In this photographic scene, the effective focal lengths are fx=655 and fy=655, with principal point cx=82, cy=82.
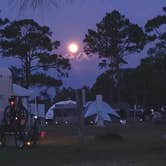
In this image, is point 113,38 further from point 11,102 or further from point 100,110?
point 11,102

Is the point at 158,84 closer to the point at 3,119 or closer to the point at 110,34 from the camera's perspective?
the point at 110,34

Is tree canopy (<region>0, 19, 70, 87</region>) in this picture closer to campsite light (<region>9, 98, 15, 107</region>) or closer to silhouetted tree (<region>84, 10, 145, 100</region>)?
silhouetted tree (<region>84, 10, 145, 100</region>)

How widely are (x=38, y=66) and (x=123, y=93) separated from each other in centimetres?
4651

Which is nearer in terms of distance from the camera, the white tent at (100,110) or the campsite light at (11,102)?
the campsite light at (11,102)

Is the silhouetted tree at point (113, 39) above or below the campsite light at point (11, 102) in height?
above

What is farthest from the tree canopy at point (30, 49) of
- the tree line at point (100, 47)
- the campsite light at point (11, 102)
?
the campsite light at point (11, 102)

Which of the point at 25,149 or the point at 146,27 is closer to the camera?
the point at 25,149

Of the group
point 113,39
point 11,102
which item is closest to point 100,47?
point 113,39

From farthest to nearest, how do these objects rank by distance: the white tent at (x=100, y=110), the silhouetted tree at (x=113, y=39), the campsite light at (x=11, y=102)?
the silhouetted tree at (x=113, y=39), the white tent at (x=100, y=110), the campsite light at (x=11, y=102)

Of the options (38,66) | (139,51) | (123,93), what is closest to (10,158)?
(38,66)

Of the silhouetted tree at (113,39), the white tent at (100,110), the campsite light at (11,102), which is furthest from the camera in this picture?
the silhouetted tree at (113,39)

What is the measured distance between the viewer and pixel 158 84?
101 meters

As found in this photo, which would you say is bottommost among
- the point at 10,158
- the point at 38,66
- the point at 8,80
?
the point at 10,158

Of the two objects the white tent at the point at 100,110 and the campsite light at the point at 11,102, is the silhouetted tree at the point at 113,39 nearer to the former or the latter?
the white tent at the point at 100,110
